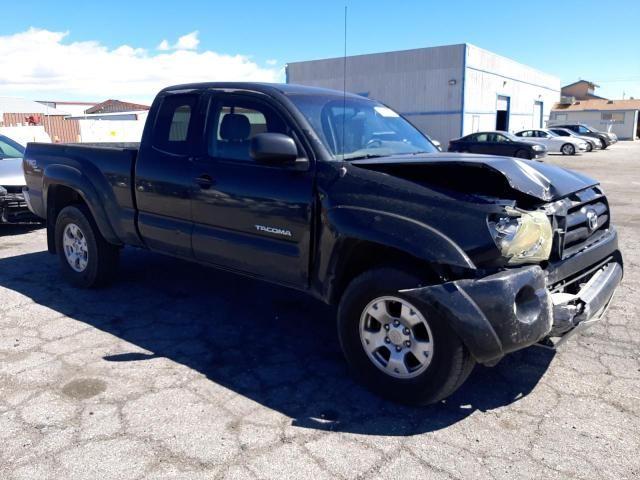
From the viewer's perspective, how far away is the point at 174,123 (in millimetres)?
4551

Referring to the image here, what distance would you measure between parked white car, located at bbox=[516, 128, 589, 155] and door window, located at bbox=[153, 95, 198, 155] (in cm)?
2804

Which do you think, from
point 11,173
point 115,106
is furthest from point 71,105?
point 11,173

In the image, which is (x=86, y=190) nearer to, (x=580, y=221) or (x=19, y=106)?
(x=580, y=221)

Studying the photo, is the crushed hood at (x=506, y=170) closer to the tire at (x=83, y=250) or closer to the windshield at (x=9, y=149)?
the tire at (x=83, y=250)

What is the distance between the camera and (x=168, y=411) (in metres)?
3.19

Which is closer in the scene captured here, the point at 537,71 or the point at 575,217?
the point at 575,217

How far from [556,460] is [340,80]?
3416cm

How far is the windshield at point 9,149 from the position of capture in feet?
30.3

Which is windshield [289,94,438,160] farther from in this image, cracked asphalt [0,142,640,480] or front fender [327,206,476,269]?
cracked asphalt [0,142,640,480]

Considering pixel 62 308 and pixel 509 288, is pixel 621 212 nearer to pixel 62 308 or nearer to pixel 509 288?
pixel 509 288

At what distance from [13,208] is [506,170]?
24.2 feet

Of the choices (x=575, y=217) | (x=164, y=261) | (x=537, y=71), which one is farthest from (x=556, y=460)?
(x=537, y=71)

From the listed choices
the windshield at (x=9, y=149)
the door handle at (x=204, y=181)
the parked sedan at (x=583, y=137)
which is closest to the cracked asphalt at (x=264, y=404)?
the door handle at (x=204, y=181)

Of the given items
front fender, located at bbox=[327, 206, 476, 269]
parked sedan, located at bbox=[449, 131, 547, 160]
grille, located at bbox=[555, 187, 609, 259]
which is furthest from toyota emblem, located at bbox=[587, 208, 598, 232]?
parked sedan, located at bbox=[449, 131, 547, 160]
